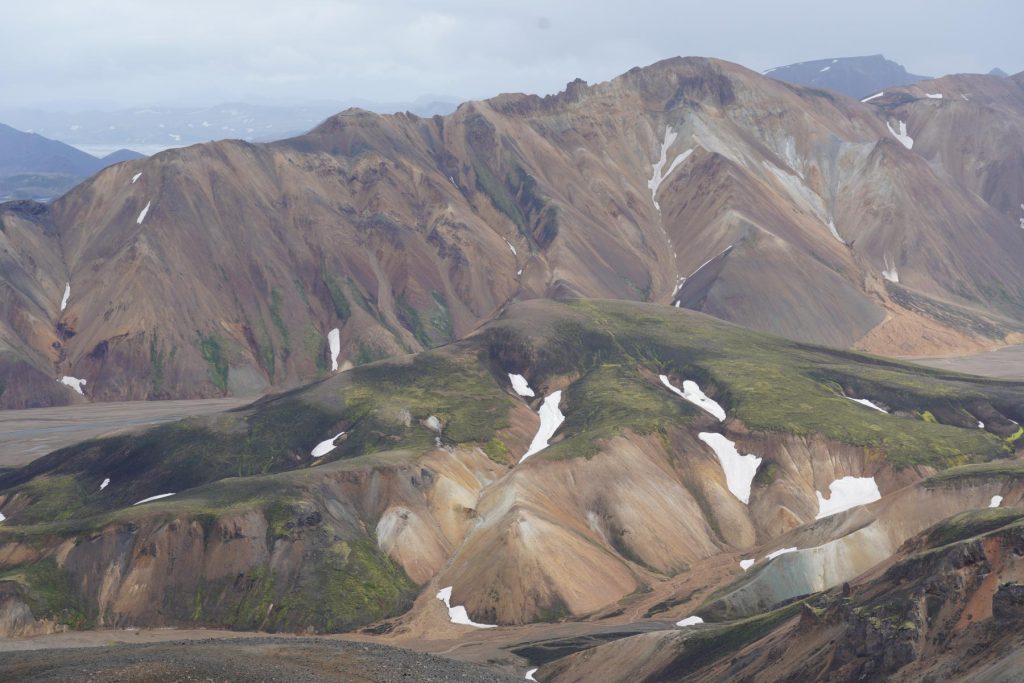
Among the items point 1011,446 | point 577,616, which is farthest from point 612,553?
point 1011,446

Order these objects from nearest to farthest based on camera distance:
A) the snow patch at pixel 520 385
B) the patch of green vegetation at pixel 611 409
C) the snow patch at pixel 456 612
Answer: the snow patch at pixel 456 612, the patch of green vegetation at pixel 611 409, the snow patch at pixel 520 385

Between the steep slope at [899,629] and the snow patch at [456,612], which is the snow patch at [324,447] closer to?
the snow patch at [456,612]

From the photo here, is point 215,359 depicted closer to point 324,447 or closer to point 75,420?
point 75,420

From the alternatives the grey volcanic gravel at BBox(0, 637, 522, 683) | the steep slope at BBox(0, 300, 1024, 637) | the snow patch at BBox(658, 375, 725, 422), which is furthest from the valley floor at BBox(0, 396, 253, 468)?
the grey volcanic gravel at BBox(0, 637, 522, 683)

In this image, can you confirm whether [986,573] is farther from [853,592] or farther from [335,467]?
[335,467]

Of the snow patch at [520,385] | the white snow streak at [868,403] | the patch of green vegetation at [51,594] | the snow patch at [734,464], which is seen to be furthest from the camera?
the snow patch at [520,385]

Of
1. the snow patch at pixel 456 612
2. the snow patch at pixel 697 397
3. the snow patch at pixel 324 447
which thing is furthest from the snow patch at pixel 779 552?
the snow patch at pixel 324 447
